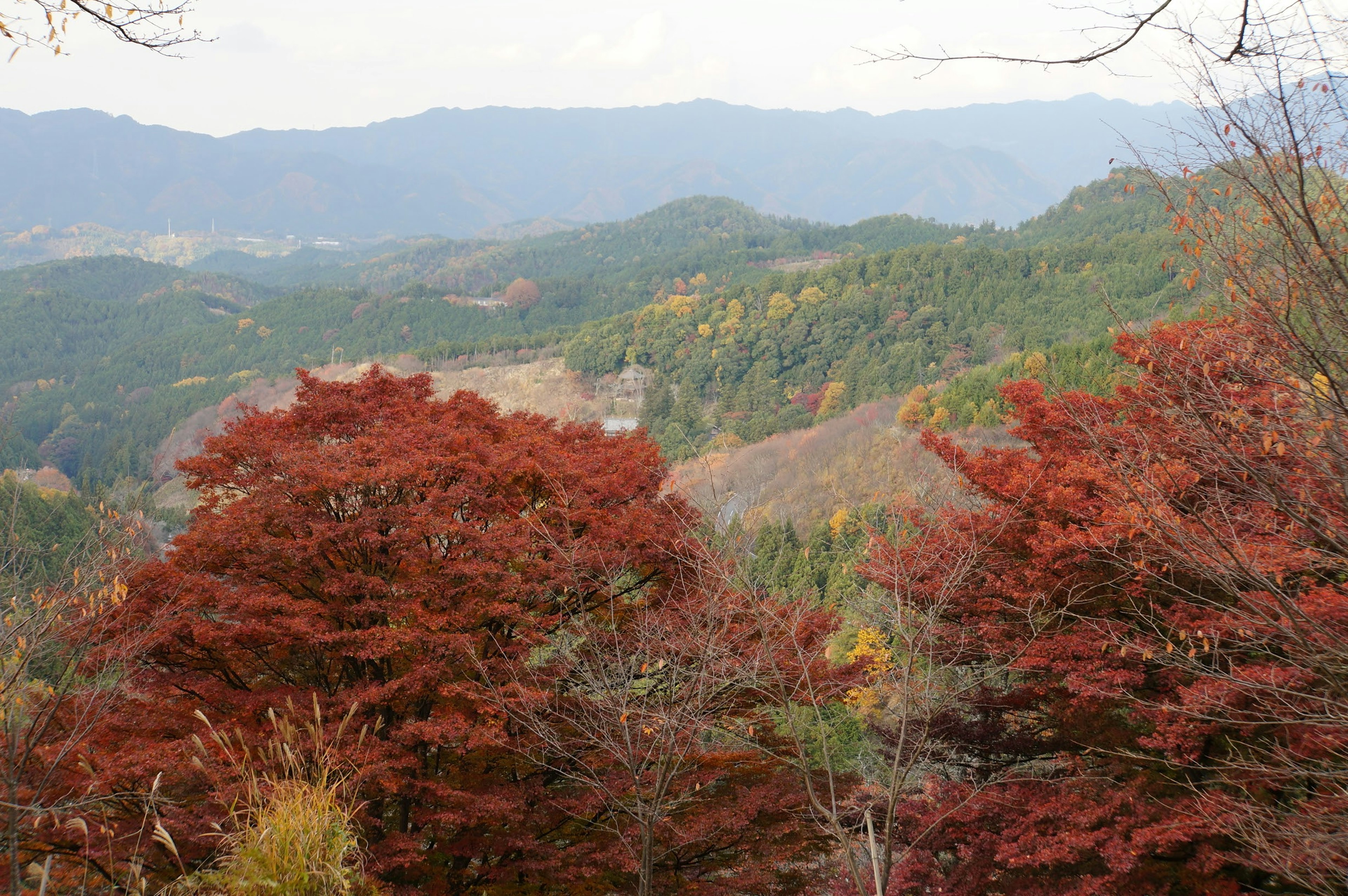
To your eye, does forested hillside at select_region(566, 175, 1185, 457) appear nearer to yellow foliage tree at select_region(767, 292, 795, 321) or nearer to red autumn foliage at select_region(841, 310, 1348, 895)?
yellow foliage tree at select_region(767, 292, 795, 321)

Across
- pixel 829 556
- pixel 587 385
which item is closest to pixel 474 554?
pixel 829 556

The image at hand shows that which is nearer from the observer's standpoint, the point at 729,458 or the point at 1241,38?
the point at 1241,38

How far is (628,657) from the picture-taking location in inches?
319

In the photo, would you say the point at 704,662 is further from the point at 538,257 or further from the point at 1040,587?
the point at 538,257

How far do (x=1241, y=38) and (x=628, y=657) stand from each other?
22.1 ft

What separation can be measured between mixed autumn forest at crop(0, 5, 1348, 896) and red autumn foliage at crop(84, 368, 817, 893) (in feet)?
0.17

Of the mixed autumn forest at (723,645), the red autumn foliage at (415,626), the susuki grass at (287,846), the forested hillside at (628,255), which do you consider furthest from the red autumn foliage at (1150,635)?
the forested hillside at (628,255)

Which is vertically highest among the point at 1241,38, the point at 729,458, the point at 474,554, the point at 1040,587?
the point at 1241,38

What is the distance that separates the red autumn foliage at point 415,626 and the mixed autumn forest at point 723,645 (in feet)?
0.17

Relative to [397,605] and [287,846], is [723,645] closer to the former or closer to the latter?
[397,605]

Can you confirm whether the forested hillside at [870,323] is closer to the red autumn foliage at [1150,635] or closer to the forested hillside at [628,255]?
the forested hillside at [628,255]

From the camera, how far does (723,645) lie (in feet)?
23.2

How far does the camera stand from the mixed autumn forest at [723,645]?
3.69 meters

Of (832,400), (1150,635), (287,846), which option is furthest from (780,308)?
(287,846)
